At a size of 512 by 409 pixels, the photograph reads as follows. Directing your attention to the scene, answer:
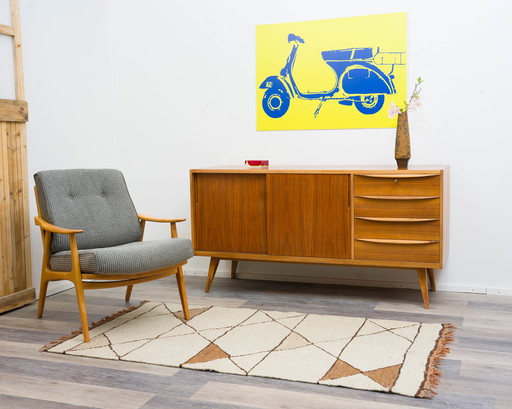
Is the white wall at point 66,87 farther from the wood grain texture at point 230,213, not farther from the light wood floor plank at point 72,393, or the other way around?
the light wood floor plank at point 72,393

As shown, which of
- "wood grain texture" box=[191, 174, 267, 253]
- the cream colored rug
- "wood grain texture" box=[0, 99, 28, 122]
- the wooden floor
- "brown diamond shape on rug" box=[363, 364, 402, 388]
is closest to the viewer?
the wooden floor

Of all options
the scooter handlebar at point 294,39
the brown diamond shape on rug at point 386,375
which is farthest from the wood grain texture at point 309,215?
the brown diamond shape on rug at point 386,375

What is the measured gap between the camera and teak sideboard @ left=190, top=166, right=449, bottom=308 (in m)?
3.50

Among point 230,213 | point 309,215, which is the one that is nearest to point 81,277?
point 230,213

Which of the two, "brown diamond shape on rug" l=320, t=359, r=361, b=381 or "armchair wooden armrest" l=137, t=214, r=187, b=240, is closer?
"brown diamond shape on rug" l=320, t=359, r=361, b=381

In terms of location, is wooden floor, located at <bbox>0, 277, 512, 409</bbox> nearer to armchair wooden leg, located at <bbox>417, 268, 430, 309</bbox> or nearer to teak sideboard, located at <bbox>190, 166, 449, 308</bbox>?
armchair wooden leg, located at <bbox>417, 268, 430, 309</bbox>

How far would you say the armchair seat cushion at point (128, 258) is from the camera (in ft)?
9.81

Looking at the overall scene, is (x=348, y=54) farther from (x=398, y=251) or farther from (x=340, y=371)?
(x=340, y=371)

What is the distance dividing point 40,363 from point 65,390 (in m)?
0.37

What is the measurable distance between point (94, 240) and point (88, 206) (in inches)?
8.3

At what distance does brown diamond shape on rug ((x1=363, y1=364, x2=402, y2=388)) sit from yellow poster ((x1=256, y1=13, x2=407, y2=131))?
1.92 meters

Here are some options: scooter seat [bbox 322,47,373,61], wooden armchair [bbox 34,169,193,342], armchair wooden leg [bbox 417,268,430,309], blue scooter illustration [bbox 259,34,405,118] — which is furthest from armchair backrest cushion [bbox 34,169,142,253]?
armchair wooden leg [bbox 417,268,430,309]

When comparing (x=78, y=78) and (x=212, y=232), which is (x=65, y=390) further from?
(x=78, y=78)

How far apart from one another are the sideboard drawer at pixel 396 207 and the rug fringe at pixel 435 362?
0.66 meters
